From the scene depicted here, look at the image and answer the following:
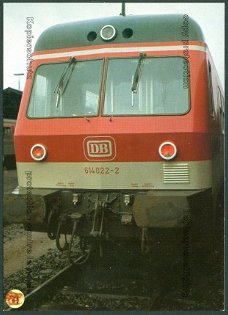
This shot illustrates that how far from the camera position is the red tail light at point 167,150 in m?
4.95

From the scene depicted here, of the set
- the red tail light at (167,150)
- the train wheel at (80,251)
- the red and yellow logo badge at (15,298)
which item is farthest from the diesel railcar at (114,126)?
the red and yellow logo badge at (15,298)

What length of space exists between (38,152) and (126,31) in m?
1.64

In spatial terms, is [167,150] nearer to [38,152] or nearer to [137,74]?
[137,74]

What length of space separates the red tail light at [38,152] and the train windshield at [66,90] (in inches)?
14.4

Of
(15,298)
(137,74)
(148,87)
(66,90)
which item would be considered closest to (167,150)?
(148,87)

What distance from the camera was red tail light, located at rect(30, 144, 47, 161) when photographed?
535cm

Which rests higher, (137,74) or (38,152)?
(137,74)

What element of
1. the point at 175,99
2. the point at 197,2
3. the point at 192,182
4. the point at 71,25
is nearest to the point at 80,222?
the point at 192,182

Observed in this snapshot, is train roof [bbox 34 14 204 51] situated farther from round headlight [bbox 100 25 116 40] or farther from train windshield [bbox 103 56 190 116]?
train windshield [bbox 103 56 190 116]

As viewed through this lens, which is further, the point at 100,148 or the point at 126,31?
the point at 126,31

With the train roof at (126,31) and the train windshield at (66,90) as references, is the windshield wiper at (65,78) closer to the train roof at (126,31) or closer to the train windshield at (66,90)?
the train windshield at (66,90)

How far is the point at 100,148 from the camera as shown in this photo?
5145 mm

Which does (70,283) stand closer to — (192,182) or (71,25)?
(192,182)

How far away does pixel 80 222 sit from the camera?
5.23 m
